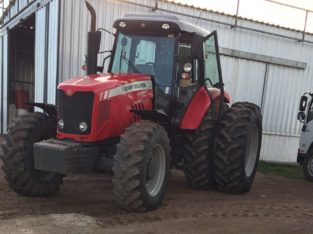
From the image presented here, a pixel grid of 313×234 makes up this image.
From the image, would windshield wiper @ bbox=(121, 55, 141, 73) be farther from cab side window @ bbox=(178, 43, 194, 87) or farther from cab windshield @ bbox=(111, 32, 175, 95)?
cab side window @ bbox=(178, 43, 194, 87)

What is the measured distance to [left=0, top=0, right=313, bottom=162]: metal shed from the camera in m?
10.7

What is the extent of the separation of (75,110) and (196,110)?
6.34 feet

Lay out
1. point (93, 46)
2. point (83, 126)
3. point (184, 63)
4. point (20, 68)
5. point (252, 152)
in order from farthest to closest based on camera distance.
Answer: point (20, 68) < point (252, 152) < point (184, 63) < point (93, 46) < point (83, 126)

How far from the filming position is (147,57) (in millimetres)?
6328

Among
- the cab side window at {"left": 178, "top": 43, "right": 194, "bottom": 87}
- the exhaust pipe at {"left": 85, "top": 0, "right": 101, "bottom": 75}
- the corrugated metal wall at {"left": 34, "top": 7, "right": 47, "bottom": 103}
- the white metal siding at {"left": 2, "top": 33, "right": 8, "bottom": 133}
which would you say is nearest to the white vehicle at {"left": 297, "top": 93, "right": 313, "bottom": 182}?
the cab side window at {"left": 178, "top": 43, "right": 194, "bottom": 87}

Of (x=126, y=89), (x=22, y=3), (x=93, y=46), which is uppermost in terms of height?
(x=22, y=3)

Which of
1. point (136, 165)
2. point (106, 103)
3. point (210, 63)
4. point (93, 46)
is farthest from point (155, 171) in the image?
point (210, 63)

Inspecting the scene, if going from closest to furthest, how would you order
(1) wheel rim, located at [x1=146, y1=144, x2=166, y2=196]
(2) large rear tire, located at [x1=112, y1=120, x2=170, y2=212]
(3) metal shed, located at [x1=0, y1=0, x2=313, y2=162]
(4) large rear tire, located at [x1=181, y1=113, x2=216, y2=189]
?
(2) large rear tire, located at [x1=112, y1=120, x2=170, y2=212] < (1) wheel rim, located at [x1=146, y1=144, x2=166, y2=196] < (4) large rear tire, located at [x1=181, y1=113, x2=216, y2=189] < (3) metal shed, located at [x1=0, y1=0, x2=313, y2=162]

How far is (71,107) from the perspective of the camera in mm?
5371

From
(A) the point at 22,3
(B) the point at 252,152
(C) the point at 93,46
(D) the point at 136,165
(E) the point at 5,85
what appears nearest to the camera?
(D) the point at 136,165

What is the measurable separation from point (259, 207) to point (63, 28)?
21.8ft

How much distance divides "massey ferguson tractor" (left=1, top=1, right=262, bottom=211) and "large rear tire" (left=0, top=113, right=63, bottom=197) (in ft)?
0.04

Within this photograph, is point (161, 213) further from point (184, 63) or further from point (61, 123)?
point (184, 63)

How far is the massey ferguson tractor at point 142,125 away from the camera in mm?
5078
